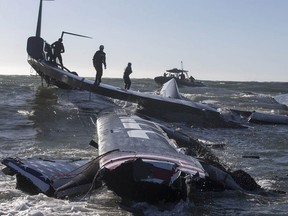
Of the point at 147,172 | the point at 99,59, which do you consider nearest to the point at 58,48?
the point at 99,59

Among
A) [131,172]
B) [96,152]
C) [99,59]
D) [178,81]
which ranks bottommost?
[96,152]

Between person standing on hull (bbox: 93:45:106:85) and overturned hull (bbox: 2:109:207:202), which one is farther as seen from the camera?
person standing on hull (bbox: 93:45:106:85)

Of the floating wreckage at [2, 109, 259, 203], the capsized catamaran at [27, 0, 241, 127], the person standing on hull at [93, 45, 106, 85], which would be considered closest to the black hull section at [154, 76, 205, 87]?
the capsized catamaran at [27, 0, 241, 127]

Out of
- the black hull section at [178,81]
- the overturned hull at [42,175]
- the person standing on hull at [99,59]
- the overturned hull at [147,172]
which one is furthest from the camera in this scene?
the black hull section at [178,81]

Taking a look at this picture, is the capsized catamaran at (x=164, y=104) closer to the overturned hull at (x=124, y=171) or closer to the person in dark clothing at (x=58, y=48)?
the person in dark clothing at (x=58, y=48)

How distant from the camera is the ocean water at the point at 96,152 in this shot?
658 cm

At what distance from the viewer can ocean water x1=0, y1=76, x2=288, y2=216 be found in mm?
6578

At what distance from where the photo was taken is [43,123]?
16.3 meters

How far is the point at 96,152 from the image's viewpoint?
1115cm

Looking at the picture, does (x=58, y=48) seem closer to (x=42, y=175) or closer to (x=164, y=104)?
(x=164, y=104)

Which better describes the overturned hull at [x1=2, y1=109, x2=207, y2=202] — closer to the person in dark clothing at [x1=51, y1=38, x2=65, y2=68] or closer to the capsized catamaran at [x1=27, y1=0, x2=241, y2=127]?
the capsized catamaran at [x1=27, y1=0, x2=241, y2=127]

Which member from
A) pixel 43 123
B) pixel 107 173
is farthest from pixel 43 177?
pixel 43 123

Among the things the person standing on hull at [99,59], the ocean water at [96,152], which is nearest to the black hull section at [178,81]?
the ocean water at [96,152]

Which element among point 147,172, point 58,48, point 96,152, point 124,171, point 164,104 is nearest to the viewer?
point 147,172
